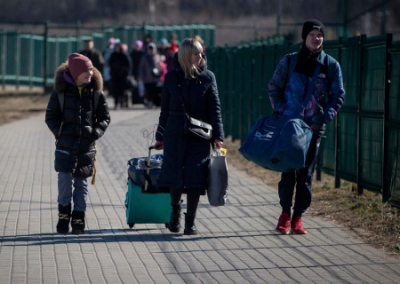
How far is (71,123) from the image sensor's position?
8.86 meters

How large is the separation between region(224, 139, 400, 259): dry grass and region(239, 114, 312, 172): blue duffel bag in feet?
2.93

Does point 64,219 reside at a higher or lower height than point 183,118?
lower

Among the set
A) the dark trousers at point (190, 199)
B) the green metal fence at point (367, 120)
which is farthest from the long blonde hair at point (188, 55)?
the green metal fence at point (367, 120)

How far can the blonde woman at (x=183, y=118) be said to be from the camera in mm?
8820

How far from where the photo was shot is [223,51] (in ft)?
64.3

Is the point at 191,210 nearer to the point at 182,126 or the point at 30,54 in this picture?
the point at 182,126

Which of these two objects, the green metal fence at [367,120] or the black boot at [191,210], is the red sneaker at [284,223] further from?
the green metal fence at [367,120]

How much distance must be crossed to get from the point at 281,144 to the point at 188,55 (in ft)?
3.39

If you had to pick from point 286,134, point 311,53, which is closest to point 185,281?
point 286,134

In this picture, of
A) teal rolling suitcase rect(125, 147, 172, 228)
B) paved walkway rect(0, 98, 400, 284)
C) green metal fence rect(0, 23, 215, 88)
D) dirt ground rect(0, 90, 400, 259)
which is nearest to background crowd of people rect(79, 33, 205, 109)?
green metal fence rect(0, 23, 215, 88)

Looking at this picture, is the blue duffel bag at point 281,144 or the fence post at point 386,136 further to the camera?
the fence post at point 386,136

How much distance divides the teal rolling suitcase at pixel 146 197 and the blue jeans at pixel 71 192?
0.40 m

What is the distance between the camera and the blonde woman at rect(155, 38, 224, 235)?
882 cm

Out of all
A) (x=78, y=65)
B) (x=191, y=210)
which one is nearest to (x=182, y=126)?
(x=191, y=210)
